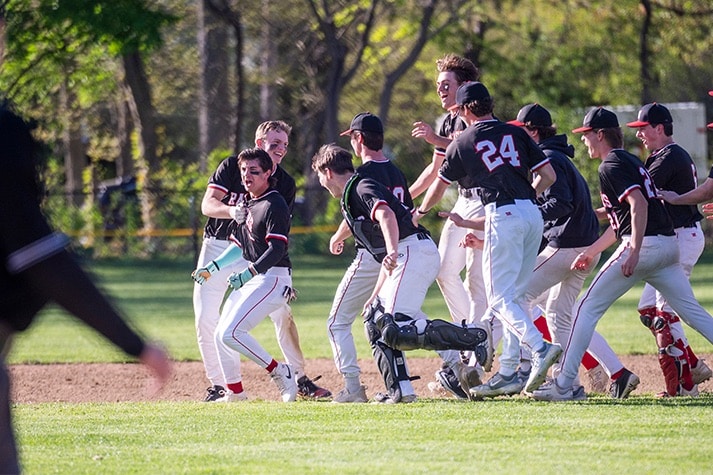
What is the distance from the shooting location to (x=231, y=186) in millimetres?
9133

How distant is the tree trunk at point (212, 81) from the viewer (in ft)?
111

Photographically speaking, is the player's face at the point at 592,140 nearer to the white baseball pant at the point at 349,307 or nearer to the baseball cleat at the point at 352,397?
the white baseball pant at the point at 349,307

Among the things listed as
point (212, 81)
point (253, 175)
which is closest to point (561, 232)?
point (253, 175)

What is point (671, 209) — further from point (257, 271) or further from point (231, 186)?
point (231, 186)

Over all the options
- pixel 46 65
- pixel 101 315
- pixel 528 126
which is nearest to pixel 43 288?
pixel 101 315

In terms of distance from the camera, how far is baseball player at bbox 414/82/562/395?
7480mm

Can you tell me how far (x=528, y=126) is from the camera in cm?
850

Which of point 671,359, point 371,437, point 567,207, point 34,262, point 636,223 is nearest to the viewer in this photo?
point 34,262

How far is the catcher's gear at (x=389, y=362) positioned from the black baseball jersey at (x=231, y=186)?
146 centimetres

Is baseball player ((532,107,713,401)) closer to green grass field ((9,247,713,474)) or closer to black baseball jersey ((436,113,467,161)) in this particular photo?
green grass field ((9,247,713,474))

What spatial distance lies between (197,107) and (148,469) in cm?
3609

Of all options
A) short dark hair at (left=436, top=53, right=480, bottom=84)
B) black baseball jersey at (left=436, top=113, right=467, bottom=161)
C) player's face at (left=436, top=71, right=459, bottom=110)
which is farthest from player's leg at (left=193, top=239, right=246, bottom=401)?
short dark hair at (left=436, top=53, right=480, bottom=84)

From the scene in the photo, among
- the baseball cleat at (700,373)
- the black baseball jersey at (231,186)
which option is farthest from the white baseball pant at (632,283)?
the black baseball jersey at (231,186)

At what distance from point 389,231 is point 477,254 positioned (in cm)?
142
